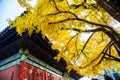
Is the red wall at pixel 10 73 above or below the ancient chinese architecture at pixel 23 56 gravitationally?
below

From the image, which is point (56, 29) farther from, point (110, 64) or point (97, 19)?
point (110, 64)

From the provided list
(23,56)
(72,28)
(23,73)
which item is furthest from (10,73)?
(72,28)

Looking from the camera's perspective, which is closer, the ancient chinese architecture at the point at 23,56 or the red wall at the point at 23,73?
the red wall at the point at 23,73

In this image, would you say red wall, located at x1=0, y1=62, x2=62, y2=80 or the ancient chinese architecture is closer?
red wall, located at x1=0, y1=62, x2=62, y2=80

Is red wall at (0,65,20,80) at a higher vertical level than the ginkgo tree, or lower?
lower

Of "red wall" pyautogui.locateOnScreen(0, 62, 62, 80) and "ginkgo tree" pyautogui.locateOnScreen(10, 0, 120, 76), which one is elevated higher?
"ginkgo tree" pyautogui.locateOnScreen(10, 0, 120, 76)

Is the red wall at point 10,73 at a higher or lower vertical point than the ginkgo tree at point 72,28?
lower

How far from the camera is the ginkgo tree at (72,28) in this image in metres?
7.10

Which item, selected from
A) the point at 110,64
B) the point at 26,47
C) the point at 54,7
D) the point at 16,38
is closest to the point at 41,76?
the point at 26,47

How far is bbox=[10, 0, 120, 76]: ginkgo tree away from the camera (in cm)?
710

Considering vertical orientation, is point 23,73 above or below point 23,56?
below

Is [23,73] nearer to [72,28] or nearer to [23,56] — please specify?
[23,56]

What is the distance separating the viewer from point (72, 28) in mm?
7457

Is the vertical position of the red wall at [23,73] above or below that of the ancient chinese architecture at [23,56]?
below
